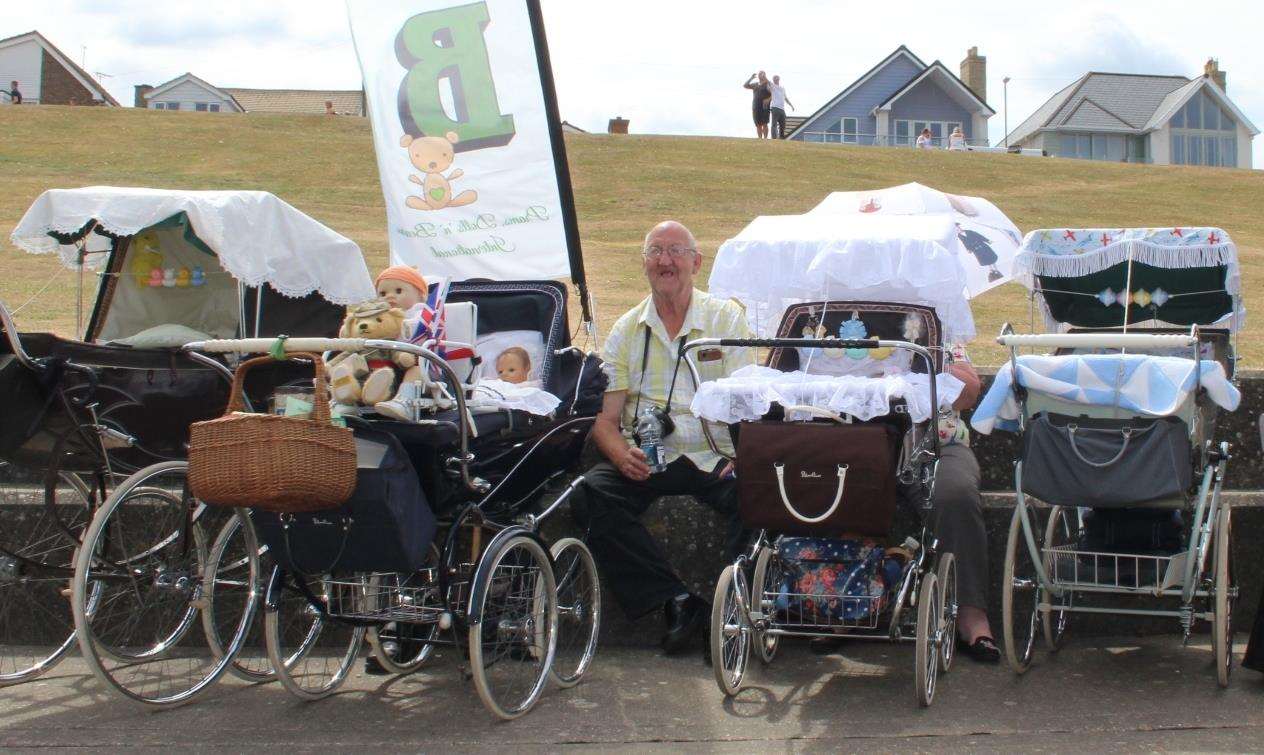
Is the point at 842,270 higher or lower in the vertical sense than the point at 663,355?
higher


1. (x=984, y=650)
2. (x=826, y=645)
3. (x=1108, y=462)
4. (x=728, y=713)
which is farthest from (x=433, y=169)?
(x=1108, y=462)

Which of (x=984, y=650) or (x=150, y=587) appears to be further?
(x=984, y=650)

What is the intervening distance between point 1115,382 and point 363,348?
2670 millimetres

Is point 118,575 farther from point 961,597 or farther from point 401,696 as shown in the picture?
point 961,597

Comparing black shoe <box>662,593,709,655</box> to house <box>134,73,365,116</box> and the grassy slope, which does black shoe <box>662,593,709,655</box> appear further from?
house <box>134,73,365,116</box>

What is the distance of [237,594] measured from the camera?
541 centimetres

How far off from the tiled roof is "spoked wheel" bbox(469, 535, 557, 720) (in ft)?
227

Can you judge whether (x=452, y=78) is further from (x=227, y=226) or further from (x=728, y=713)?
(x=728, y=713)

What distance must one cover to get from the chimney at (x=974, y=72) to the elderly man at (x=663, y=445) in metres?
52.6

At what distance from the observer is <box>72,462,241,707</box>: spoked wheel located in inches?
192

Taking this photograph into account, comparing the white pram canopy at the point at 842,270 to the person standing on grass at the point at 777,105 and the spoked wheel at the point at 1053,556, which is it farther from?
the person standing on grass at the point at 777,105

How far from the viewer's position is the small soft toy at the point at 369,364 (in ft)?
15.5

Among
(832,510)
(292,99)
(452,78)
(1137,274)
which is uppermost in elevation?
(292,99)

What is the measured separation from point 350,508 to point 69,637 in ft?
6.22
